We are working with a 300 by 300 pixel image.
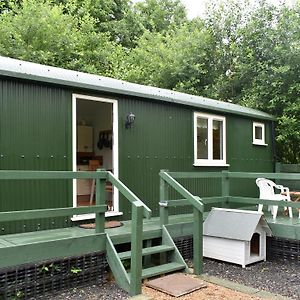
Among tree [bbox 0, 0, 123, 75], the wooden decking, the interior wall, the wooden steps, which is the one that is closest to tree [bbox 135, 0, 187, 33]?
tree [bbox 0, 0, 123, 75]

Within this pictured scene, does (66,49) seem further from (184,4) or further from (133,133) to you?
(184,4)

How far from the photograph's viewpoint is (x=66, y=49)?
47.0 feet

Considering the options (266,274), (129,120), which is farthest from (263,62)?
(266,274)

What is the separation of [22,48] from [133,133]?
906cm

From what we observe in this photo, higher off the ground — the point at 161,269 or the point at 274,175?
the point at 274,175

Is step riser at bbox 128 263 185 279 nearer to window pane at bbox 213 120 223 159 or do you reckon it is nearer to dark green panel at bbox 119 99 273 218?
dark green panel at bbox 119 99 273 218

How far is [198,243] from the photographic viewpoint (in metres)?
4.89

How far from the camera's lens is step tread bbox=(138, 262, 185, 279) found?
4.37 meters

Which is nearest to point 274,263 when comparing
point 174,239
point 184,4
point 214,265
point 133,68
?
point 214,265

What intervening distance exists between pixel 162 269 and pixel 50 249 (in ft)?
4.76

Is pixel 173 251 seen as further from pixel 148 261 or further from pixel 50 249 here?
pixel 50 249

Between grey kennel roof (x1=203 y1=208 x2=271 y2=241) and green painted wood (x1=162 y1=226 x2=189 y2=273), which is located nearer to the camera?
green painted wood (x1=162 y1=226 x2=189 y2=273)

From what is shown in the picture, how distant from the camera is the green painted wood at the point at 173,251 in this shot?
189 inches

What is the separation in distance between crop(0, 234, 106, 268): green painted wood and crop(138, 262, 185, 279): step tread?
605 mm
